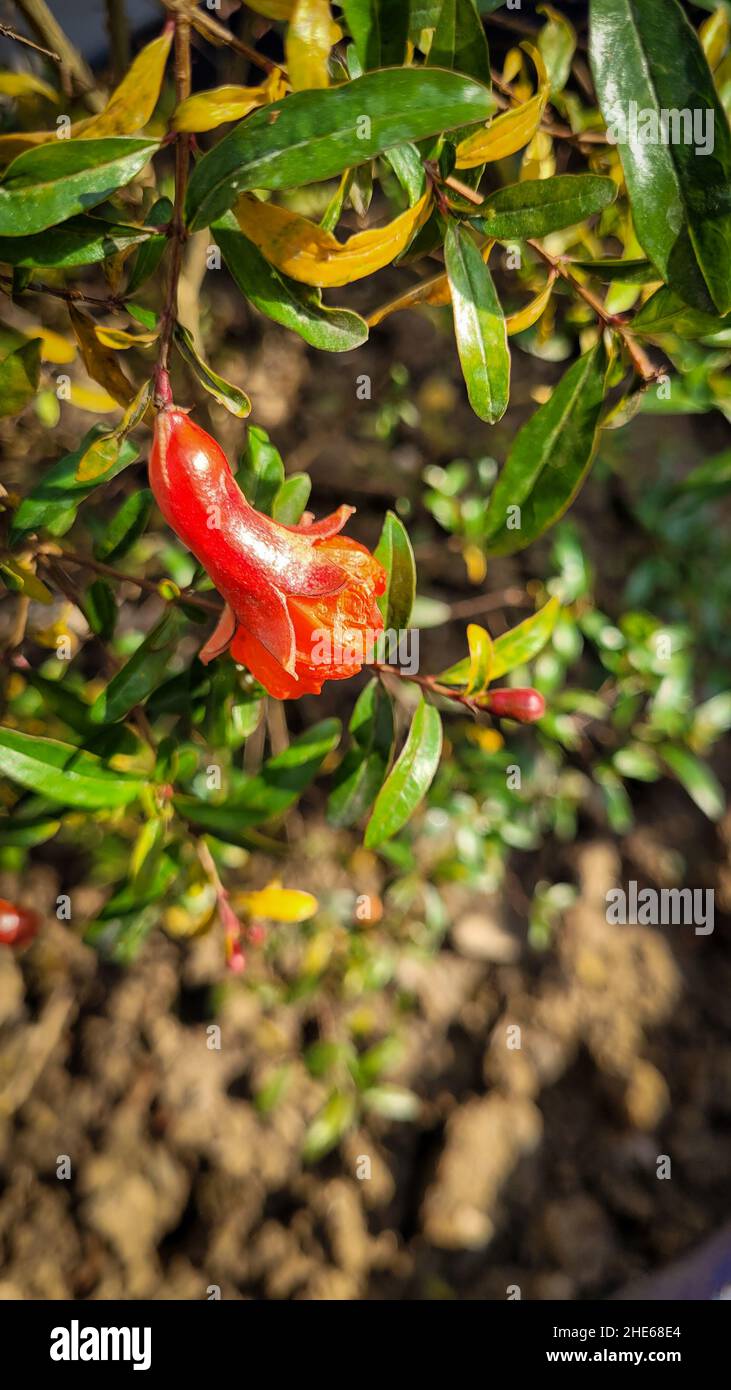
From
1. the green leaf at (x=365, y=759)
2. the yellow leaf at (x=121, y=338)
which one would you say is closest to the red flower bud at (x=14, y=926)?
the green leaf at (x=365, y=759)

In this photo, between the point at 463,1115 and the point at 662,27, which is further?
the point at 463,1115

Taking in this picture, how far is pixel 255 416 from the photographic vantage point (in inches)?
62.1

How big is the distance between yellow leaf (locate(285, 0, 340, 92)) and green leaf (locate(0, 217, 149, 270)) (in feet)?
0.48

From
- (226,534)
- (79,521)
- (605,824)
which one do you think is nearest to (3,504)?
(226,534)

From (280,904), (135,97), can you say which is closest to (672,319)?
(135,97)

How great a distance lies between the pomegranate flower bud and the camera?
1.99ft

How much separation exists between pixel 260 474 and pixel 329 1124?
1.00 meters

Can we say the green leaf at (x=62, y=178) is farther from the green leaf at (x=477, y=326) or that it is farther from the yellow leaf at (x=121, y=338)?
the green leaf at (x=477, y=326)

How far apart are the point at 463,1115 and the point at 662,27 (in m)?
1.41

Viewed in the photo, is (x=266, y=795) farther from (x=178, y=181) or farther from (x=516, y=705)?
(x=178, y=181)

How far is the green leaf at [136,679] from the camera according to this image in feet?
2.52

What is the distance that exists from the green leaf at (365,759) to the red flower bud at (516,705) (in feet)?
0.36
